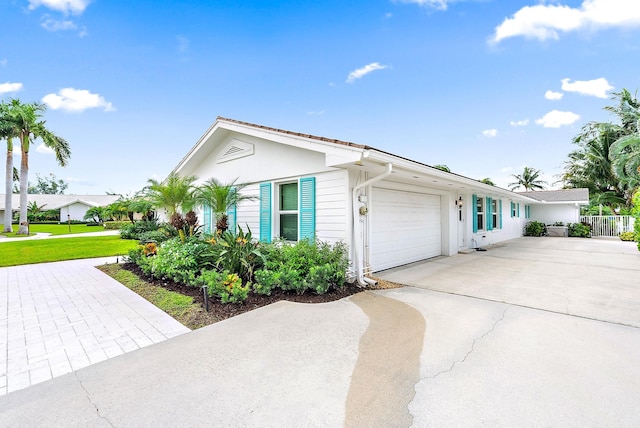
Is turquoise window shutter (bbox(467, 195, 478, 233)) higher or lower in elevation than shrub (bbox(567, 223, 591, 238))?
higher

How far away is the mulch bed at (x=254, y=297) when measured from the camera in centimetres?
445

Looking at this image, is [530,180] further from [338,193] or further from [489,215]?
[338,193]

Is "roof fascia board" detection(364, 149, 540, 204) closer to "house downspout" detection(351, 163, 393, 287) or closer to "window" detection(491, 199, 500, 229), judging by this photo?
"house downspout" detection(351, 163, 393, 287)

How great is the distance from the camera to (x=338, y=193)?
6090 millimetres

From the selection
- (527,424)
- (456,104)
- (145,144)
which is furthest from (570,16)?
(145,144)

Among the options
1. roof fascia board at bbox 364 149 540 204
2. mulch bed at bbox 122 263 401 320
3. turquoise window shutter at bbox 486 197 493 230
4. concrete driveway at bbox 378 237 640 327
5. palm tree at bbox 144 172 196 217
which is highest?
roof fascia board at bbox 364 149 540 204

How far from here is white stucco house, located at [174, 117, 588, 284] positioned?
5984 mm

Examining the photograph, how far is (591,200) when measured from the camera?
22.9 metres

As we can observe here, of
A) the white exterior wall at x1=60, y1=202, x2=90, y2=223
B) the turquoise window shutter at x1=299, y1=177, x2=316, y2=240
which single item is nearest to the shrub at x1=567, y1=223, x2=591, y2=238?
the turquoise window shutter at x1=299, y1=177, x2=316, y2=240

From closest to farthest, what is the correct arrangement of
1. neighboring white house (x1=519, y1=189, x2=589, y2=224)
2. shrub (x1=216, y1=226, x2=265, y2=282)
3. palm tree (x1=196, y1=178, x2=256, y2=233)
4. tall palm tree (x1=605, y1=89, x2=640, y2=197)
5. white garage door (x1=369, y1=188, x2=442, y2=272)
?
shrub (x1=216, y1=226, x2=265, y2=282) < white garage door (x1=369, y1=188, x2=442, y2=272) < palm tree (x1=196, y1=178, x2=256, y2=233) < tall palm tree (x1=605, y1=89, x2=640, y2=197) < neighboring white house (x1=519, y1=189, x2=589, y2=224)

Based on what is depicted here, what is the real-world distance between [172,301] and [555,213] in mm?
24644

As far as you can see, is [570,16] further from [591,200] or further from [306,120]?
[591,200]


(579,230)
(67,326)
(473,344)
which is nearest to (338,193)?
(473,344)

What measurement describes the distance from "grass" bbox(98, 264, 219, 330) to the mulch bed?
0.43 feet
